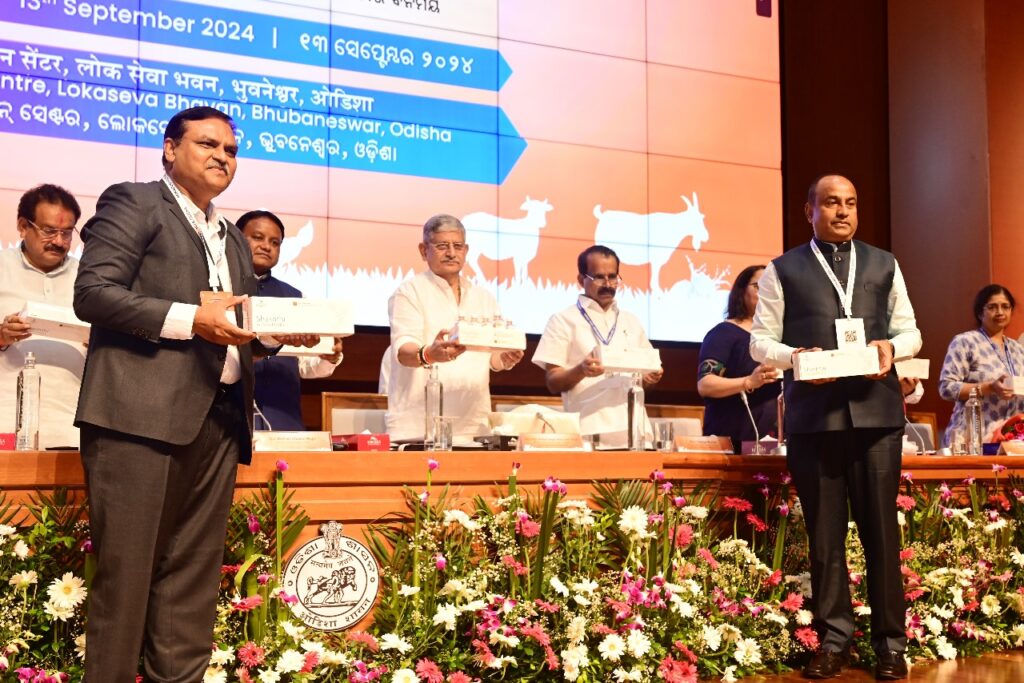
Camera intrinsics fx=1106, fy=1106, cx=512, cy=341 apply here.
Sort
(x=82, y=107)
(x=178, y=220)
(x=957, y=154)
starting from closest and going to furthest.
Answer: (x=178, y=220) → (x=82, y=107) → (x=957, y=154)

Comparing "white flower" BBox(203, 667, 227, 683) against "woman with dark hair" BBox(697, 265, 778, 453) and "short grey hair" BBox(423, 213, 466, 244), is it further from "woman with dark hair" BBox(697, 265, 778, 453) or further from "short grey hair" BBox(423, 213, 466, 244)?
"woman with dark hair" BBox(697, 265, 778, 453)

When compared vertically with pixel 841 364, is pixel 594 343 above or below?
above

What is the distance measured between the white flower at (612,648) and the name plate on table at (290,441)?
0.95 meters

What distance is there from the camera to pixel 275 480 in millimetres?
2986

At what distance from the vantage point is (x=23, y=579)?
259cm

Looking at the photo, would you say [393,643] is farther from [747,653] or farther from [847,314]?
[847,314]

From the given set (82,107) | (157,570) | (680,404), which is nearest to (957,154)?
(680,404)

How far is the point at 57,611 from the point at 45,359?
1.07m

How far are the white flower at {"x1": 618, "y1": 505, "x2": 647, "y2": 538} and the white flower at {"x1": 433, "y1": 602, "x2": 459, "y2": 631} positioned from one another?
24.3 inches

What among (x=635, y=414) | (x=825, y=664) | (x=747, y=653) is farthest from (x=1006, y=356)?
(x=747, y=653)

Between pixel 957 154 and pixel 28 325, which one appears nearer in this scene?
pixel 28 325

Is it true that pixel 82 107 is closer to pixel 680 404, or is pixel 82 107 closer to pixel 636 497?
pixel 636 497

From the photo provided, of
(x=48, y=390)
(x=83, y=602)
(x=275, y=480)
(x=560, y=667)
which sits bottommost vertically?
(x=560, y=667)

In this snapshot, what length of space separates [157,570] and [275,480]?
1.70 feet
